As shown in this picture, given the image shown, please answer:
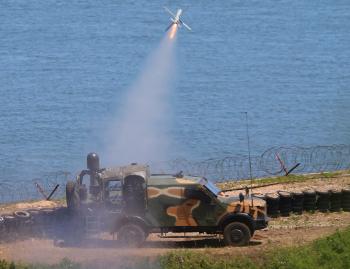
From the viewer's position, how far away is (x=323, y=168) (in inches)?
2099

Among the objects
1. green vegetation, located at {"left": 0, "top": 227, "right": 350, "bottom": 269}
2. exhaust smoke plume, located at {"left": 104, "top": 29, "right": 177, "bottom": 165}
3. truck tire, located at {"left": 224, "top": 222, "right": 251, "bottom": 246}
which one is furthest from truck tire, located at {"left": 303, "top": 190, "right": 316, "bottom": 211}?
exhaust smoke plume, located at {"left": 104, "top": 29, "right": 177, "bottom": 165}

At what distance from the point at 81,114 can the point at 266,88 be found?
53.4 ft

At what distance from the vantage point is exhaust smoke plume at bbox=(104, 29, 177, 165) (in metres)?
55.4

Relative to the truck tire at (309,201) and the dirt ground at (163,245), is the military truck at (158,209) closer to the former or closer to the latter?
the dirt ground at (163,245)

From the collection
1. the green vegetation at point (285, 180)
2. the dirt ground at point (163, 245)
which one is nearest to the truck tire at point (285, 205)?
the dirt ground at point (163, 245)

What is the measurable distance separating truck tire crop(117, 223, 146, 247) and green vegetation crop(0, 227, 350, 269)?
1.31 m

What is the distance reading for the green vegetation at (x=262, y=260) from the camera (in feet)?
103

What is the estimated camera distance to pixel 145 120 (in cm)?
6469

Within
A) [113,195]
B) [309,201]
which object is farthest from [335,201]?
[113,195]

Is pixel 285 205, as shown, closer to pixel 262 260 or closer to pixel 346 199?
pixel 346 199

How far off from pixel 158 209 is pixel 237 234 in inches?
111

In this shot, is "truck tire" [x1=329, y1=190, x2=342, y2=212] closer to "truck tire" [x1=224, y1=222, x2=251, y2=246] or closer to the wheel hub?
"truck tire" [x1=224, y1=222, x2=251, y2=246]

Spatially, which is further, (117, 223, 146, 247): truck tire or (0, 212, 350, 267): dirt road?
(117, 223, 146, 247): truck tire

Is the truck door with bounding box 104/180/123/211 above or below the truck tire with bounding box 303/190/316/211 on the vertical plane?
above
